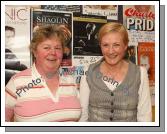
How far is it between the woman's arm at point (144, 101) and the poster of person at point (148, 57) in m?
0.03

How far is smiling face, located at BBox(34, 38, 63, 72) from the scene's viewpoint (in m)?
1.68

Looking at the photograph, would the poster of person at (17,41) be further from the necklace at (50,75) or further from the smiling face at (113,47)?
the smiling face at (113,47)

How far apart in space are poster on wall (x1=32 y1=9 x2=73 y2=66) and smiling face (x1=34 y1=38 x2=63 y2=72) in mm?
38

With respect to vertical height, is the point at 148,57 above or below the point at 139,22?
below

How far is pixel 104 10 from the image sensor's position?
1.74 m

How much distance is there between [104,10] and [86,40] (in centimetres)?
22

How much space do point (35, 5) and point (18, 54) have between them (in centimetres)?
32

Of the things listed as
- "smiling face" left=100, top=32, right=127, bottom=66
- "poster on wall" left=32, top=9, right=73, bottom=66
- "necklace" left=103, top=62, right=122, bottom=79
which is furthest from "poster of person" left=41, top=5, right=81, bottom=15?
"necklace" left=103, top=62, right=122, bottom=79

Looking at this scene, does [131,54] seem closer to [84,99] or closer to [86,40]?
[86,40]

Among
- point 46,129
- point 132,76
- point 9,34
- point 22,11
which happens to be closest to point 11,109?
point 46,129

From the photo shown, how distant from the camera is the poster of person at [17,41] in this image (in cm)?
169

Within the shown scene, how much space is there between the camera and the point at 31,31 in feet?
5.57

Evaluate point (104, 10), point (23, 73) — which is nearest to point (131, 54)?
point (104, 10)

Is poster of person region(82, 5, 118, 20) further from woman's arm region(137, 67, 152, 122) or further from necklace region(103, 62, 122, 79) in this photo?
woman's arm region(137, 67, 152, 122)
